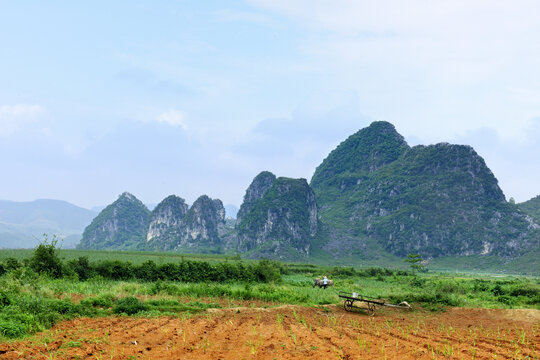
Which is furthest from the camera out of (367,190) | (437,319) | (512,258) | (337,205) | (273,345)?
(337,205)

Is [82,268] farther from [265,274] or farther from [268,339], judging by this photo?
[268,339]

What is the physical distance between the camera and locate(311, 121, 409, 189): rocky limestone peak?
560ft

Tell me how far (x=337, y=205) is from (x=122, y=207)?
9805cm

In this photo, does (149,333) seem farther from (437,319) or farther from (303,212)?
(303,212)

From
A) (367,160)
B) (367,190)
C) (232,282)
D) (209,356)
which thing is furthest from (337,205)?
(209,356)

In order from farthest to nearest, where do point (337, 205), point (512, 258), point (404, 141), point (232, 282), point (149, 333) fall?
point (404, 141)
point (337, 205)
point (512, 258)
point (232, 282)
point (149, 333)

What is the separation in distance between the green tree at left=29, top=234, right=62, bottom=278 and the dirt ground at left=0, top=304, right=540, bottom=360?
53.3 ft

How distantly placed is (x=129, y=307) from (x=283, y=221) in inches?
4558

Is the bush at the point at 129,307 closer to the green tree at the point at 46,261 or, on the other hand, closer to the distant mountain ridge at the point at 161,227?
the green tree at the point at 46,261

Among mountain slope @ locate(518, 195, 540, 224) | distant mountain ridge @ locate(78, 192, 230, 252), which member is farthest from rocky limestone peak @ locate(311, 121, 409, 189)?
distant mountain ridge @ locate(78, 192, 230, 252)

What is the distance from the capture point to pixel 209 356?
30.7 ft

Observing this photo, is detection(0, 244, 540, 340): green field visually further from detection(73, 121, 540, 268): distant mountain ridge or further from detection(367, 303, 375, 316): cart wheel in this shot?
detection(73, 121, 540, 268): distant mountain ridge

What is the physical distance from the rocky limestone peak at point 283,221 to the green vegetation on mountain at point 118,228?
52218 mm

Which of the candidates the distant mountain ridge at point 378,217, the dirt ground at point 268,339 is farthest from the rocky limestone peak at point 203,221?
the dirt ground at point 268,339
